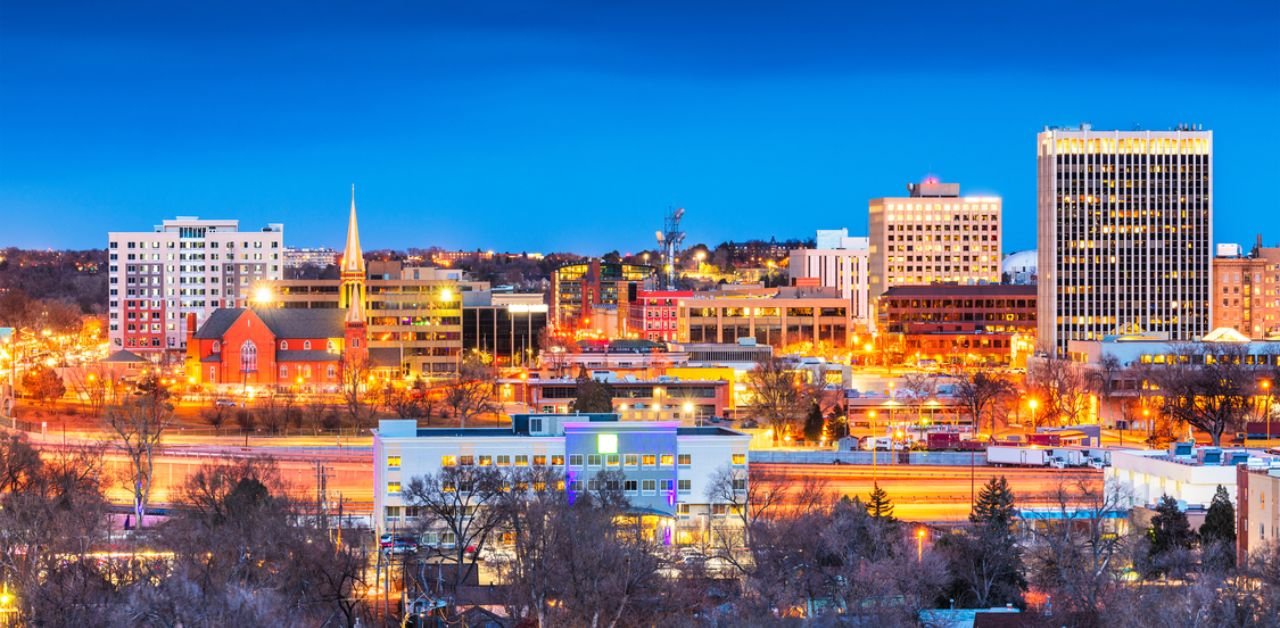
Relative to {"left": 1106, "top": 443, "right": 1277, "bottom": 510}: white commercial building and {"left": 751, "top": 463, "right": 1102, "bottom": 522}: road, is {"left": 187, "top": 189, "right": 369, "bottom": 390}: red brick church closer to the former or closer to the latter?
{"left": 751, "top": 463, "right": 1102, "bottom": 522}: road

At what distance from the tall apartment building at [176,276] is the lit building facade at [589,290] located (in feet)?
106

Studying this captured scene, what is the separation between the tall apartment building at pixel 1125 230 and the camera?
123 m

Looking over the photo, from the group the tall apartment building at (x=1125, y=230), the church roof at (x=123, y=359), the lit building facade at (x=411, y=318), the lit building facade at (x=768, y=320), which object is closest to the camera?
the church roof at (x=123, y=359)

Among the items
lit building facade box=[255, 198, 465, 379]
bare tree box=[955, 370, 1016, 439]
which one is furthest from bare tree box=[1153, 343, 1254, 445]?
lit building facade box=[255, 198, 465, 379]

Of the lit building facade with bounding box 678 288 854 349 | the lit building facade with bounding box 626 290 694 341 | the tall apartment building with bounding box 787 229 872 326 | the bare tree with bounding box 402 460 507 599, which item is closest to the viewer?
the bare tree with bounding box 402 460 507 599

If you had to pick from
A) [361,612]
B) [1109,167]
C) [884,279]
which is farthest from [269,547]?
[884,279]

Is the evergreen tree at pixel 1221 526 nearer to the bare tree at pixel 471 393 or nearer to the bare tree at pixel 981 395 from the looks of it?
the bare tree at pixel 981 395

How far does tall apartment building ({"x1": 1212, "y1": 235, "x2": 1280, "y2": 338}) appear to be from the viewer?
140m

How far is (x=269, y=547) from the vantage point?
44156 mm

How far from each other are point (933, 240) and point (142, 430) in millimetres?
125386

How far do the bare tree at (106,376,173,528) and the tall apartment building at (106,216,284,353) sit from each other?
42.5 meters

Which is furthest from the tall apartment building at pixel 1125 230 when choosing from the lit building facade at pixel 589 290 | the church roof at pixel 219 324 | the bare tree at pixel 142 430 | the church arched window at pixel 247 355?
the bare tree at pixel 142 430

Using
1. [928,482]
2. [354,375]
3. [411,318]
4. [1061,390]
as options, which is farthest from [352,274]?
[928,482]

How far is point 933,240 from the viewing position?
601ft
